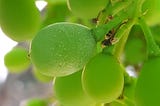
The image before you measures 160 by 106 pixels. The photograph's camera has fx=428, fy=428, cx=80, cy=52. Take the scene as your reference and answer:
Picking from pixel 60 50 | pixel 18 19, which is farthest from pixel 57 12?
pixel 60 50

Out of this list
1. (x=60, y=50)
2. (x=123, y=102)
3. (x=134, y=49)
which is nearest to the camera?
(x=60, y=50)

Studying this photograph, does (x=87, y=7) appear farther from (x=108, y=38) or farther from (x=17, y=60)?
(x=17, y=60)

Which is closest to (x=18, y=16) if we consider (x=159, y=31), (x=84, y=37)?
(x=84, y=37)

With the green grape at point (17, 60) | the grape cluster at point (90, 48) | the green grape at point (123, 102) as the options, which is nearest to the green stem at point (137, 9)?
the grape cluster at point (90, 48)

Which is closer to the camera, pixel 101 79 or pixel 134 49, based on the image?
pixel 101 79

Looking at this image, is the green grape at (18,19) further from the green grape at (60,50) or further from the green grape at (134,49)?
the green grape at (134,49)

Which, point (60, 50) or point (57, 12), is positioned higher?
point (57, 12)

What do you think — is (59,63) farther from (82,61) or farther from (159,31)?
(159,31)
